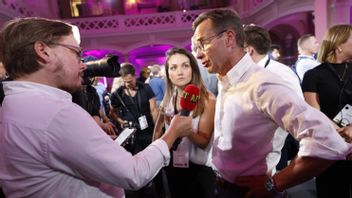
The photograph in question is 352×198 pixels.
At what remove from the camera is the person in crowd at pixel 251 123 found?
38.4 inches

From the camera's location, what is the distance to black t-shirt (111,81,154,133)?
3.48 meters

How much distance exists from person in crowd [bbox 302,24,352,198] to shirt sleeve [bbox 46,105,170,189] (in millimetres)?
1603

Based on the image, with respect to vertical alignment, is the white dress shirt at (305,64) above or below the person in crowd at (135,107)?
above

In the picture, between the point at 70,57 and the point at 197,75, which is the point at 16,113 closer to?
the point at 70,57

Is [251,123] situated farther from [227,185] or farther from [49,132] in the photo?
[49,132]

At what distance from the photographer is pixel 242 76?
1310mm

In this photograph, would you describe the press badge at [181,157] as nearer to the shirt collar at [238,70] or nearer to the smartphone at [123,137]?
the smartphone at [123,137]

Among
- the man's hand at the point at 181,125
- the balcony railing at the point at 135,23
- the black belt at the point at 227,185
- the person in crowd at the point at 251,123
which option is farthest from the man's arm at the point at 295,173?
the balcony railing at the point at 135,23

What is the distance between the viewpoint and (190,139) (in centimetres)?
199

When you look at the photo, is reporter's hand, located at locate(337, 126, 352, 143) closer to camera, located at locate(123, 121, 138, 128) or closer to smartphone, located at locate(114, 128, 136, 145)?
smartphone, located at locate(114, 128, 136, 145)

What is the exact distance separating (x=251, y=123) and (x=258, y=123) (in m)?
0.03

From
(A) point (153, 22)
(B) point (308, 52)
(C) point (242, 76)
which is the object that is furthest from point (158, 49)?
(C) point (242, 76)

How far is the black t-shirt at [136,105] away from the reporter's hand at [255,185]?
2220 mm

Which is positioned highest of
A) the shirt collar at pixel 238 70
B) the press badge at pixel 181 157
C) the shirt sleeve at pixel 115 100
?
the shirt collar at pixel 238 70
